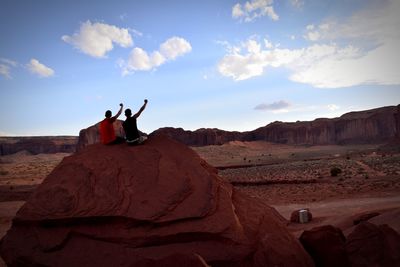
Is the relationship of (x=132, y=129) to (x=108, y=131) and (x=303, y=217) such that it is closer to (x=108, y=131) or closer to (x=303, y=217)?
(x=108, y=131)

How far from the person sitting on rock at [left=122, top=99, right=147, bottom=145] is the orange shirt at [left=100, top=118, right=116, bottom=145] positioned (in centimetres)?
35

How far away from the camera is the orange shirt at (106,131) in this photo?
25.3 feet

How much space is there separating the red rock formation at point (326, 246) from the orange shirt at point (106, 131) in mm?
4480

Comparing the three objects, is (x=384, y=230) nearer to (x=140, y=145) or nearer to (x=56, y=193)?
(x=140, y=145)

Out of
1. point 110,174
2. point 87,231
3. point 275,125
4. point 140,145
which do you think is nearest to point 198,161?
point 140,145

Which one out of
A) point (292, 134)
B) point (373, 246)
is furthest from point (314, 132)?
point (373, 246)

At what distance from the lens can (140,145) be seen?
7.50 m

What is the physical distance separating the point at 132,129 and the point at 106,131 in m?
0.60

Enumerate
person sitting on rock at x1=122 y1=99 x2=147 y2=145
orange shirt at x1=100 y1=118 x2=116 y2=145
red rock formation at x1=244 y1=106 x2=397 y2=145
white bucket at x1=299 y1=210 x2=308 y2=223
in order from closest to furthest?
person sitting on rock at x1=122 y1=99 x2=147 y2=145, orange shirt at x1=100 y1=118 x2=116 y2=145, white bucket at x1=299 y1=210 x2=308 y2=223, red rock formation at x1=244 y1=106 x2=397 y2=145

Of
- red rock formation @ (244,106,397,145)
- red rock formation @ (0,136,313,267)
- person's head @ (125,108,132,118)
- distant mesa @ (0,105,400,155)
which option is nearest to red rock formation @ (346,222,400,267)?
red rock formation @ (0,136,313,267)

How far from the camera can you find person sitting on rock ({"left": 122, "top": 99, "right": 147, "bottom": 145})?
755cm

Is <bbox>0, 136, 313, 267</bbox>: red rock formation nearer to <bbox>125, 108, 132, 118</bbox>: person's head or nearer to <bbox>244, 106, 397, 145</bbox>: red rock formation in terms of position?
<bbox>125, 108, 132, 118</bbox>: person's head

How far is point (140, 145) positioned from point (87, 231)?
2.01 metres

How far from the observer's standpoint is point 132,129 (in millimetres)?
7598
